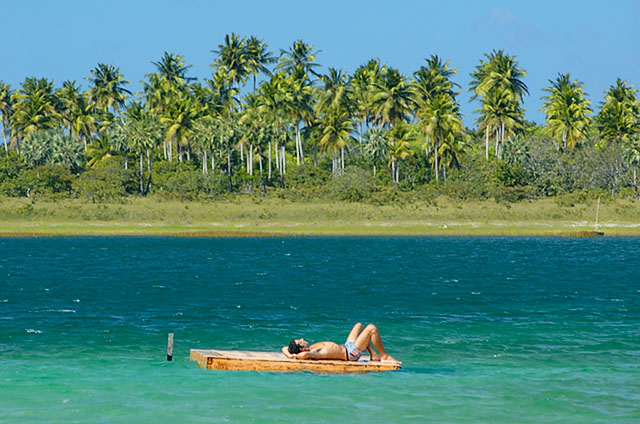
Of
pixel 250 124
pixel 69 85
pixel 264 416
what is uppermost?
pixel 69 85

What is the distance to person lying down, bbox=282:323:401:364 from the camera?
20656mm

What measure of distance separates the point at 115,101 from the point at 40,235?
7026 centimetres

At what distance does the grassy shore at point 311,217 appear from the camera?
9300 centimetres

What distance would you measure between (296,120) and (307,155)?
20.7m

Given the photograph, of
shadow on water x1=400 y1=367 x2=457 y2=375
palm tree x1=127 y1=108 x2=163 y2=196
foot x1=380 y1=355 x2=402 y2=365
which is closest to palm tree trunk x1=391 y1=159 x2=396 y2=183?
palm tree x1=127 y1=108 x2=163 y2=196

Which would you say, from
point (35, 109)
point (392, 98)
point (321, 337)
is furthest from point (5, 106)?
point (321, 337)

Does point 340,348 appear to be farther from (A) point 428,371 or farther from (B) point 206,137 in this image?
(B) point 206,137

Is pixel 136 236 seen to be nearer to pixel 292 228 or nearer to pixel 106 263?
pixel 292 228

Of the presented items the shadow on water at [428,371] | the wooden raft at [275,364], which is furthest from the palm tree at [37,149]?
the shadow on water at [428,371]

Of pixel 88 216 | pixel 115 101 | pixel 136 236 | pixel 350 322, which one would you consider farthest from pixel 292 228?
pixel 115 101

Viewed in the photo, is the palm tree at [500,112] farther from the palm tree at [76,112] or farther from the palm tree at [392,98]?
the palm tree at [76,112]

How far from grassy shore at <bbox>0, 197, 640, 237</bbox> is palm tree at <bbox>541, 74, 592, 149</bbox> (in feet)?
81.1

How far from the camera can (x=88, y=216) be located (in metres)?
A: 97.8

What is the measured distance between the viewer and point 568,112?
127 m
